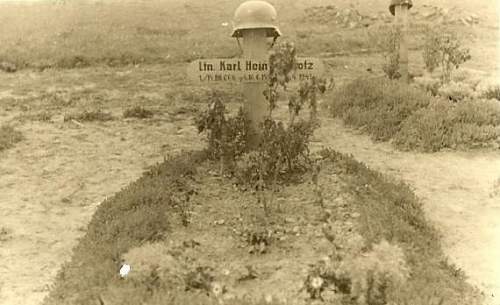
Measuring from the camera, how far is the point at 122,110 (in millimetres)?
10812

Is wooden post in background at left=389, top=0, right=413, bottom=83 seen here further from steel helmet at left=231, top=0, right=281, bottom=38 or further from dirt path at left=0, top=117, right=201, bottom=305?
steel helmet at left=231, top=0, right=281, bottom=38

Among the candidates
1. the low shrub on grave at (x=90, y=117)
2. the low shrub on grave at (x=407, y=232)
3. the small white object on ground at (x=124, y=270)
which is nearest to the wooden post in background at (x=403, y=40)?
the low shrub on grave at (x=407, y=232)

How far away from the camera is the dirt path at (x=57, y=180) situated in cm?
594

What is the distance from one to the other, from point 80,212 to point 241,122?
2076mm

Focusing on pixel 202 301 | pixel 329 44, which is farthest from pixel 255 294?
pixel 329 44

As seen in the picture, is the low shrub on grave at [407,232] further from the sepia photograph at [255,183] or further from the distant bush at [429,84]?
the distant bush at [429,84]

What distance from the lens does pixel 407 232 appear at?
6000 millimetres

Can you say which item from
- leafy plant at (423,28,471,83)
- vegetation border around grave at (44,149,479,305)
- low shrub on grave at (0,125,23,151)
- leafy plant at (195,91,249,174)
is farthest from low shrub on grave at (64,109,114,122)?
leafy plant at (423,28,471,83)

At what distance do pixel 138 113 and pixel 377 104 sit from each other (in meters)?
3.86

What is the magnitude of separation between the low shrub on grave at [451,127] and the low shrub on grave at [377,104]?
23cm

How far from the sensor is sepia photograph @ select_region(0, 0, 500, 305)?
206 inches

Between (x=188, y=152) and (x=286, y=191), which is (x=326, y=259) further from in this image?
(x=188, y=152)

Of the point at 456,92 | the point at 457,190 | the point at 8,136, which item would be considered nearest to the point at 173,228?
the point at 457,190

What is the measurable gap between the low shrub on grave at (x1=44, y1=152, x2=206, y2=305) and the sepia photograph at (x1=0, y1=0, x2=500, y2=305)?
2cm
